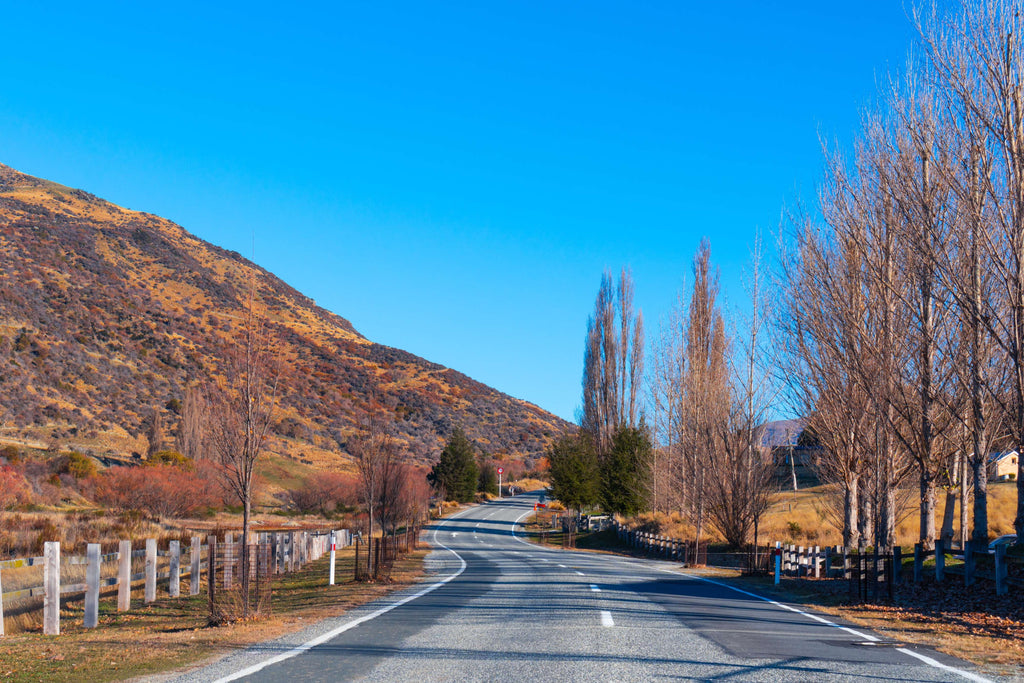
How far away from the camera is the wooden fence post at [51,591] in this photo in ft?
40.0

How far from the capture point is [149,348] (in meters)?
81.3

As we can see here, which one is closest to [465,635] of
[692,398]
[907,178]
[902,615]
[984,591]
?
[902,615]

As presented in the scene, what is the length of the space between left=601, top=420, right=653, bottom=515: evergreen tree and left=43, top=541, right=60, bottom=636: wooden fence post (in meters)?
45.5

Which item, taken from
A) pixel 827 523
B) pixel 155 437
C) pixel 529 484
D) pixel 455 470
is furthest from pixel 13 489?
pixel 529 484

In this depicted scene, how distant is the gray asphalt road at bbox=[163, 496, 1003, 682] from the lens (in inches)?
317

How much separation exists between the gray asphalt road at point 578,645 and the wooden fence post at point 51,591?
3.91 m

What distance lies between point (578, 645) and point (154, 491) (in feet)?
129

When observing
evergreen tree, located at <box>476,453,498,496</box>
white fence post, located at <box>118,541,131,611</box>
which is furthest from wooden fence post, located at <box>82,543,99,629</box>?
evergreen tree, located at <box>476,453,498,496</box>

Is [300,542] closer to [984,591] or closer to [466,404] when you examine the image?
[984,591]

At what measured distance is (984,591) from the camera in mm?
15922

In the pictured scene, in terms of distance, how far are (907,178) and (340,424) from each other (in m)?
79.4

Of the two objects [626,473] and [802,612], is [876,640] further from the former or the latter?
[626,473]

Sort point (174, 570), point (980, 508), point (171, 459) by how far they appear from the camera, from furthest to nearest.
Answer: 1. point (171, 459)
2. point (980, 508)
3. point (174, 570)

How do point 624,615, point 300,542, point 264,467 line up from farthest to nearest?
point 264,467, point 300,542, point 624,615
